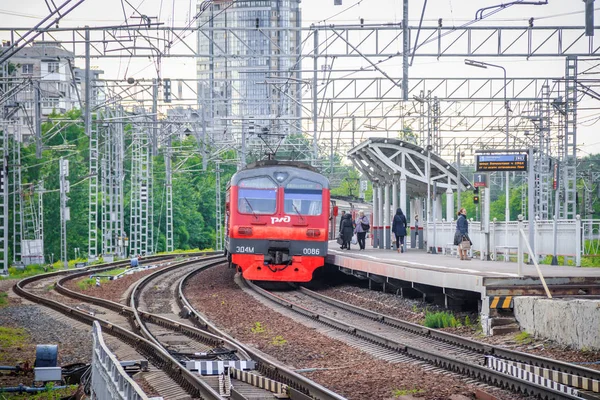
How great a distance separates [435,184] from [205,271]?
8.70m

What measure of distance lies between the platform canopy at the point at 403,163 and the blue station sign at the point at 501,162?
827 cm

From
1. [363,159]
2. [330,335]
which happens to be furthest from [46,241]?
[330,335]

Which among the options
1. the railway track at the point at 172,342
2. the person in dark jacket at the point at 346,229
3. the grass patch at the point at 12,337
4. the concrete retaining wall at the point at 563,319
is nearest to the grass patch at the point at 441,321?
the concrete retaining wall at the point at 563,319

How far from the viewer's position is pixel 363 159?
33250 millimetres

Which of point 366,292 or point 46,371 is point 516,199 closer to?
point 366,292

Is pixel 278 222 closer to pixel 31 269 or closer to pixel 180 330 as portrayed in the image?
pixel 180 330

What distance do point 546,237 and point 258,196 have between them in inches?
287

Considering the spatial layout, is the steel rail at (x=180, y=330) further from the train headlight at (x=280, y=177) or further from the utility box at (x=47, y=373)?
the train headlight at (x=280, y=177)

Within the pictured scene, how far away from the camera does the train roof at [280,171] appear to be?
25.1 m

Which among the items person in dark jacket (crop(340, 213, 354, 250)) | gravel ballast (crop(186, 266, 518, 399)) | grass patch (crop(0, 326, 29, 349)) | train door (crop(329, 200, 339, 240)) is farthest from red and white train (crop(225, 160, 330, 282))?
grass patch (crop(0, 326, 29, 349))

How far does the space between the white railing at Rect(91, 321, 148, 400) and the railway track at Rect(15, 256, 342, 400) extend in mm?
991

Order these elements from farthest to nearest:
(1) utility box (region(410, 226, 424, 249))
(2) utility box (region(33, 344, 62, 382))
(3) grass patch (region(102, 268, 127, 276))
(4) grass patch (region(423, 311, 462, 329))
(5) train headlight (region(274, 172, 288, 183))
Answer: (1) utility box (region(410, 226, 424, 249)) → (3) grass patch (region(102, 268, 127, 276)) → (5) train headlight (region(274, 172, 288, 183)) → (4) grass patch (region(423, 311, 462, 329)) → (2) utility box (region(33, 344, 62, 382))

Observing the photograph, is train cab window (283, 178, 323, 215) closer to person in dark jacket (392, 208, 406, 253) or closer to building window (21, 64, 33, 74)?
person in dark jacket (392, 208, 406, 253)

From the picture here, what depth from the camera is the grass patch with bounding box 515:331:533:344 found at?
13.3 metres
